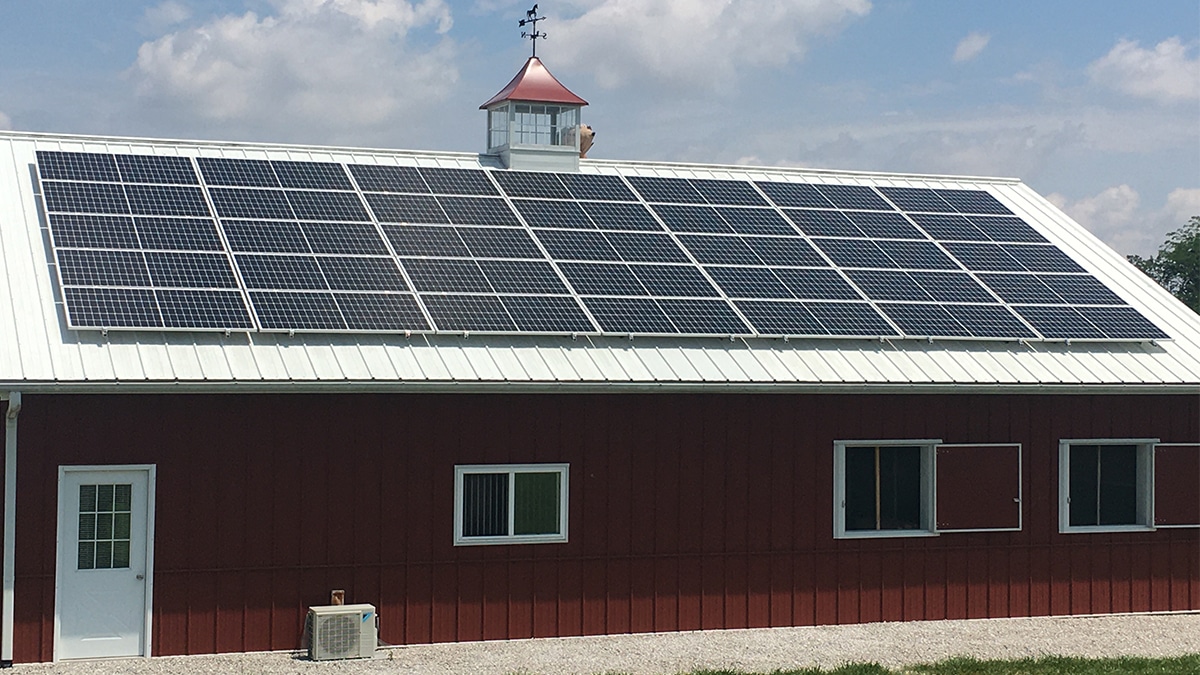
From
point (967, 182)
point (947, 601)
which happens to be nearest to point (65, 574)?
point (947, 601)

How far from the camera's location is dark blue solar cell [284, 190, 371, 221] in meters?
18.7

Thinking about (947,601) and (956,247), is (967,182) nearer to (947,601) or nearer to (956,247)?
(956,247)

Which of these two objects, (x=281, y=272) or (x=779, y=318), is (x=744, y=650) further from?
(x=281, y=272)

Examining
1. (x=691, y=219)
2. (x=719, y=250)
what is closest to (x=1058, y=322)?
(x=719, y=250)

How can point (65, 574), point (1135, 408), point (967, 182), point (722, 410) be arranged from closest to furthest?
point (65, 574), point (722, 410), point (1135, 408), point (967, 182)

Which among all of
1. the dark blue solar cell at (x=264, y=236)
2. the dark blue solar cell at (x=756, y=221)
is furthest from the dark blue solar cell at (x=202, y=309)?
the dark blue solar cell at (x=756, y=221)

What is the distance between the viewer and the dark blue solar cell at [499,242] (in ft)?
60.8

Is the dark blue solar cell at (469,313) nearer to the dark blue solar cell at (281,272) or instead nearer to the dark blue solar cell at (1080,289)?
the dark blue solar cell at (281,272)

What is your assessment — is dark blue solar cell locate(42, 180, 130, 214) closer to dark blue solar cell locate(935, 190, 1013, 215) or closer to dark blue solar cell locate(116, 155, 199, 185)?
dark blue solar cell locate(116, 155, 199, 185)

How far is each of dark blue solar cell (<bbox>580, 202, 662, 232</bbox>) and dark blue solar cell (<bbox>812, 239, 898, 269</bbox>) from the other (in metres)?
2.30

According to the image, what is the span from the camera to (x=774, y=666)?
50.0 feet

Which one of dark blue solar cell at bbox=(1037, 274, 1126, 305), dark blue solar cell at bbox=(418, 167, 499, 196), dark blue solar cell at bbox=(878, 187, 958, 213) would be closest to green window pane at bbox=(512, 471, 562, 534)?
dark blue solar cell at bbox=(418, 167, 499, 196)

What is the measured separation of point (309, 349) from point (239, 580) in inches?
97.5

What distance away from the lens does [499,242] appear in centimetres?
1889
